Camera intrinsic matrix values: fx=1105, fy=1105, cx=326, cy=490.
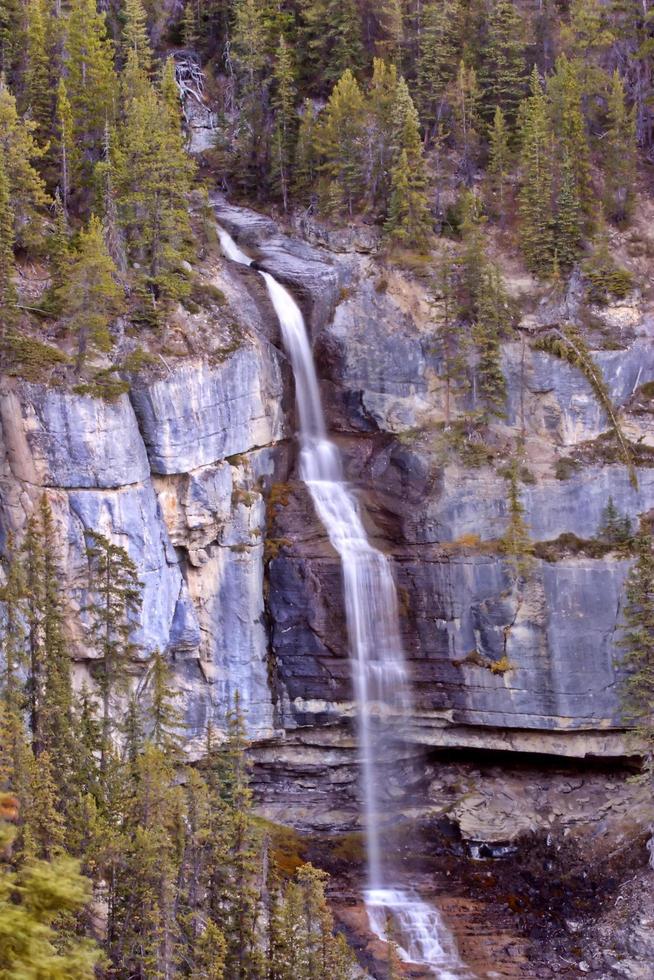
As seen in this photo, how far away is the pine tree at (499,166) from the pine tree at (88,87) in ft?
50.4

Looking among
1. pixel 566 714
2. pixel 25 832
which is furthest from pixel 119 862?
pixel 566 714

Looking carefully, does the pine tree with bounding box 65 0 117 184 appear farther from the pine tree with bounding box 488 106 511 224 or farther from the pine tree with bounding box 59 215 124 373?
the pine tree with bounding box 488 106 511 224

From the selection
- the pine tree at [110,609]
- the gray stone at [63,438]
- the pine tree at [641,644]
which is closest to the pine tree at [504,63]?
the pine tree at [641,644]

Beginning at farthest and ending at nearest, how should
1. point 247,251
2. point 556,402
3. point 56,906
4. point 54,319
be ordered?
1. point 247,251
2. point 556,402
3. point 54,319
4. point 56,906

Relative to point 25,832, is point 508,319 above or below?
above

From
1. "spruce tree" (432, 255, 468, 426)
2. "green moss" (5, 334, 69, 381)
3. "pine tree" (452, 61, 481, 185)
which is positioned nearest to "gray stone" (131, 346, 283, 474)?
"green moss" (5, 334, 69, 381)

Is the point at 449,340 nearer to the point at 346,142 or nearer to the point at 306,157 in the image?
the point at 346,142

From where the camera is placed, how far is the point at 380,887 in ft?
111

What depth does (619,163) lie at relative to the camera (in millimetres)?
43938

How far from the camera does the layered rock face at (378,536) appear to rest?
3506 cm

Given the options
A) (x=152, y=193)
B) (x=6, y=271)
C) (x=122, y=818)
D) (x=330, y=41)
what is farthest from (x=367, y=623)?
(x=330, y=41)

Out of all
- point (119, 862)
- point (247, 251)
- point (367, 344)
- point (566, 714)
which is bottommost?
point (119, 862)

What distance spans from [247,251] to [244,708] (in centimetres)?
1894

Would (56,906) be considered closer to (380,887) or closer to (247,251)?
(380,887)
